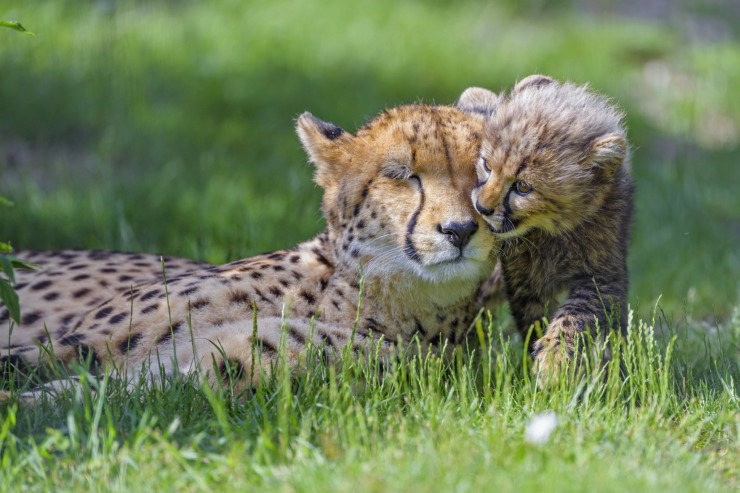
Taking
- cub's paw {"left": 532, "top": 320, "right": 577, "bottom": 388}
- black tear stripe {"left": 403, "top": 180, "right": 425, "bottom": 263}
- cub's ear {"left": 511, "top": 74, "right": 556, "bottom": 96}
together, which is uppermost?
cub's ear {"left": 511, "top": 74, "right": 556, "bottom": 96}

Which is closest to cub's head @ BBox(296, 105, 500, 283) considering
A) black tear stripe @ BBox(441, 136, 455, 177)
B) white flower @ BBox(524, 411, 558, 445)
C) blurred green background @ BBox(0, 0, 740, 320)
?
black tear stripe @ BBox(441, 136, 455, 177)

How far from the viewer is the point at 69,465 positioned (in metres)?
2.17

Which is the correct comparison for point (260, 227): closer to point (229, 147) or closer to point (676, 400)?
point (229, 147)

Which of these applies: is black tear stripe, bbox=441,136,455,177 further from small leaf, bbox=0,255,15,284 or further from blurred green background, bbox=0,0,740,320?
blurred green background, bbox=0,0,740,320

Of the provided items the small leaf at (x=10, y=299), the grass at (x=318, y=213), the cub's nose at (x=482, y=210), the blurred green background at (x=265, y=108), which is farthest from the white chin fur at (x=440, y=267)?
the blurred green background at (x=265, y=108)

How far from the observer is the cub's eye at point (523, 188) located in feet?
8.93

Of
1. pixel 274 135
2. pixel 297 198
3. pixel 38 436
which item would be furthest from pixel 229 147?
pixel 38 436

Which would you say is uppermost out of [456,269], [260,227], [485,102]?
[485,102]

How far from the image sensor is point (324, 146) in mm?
3176

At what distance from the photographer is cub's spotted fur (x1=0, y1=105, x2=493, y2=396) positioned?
2775mm

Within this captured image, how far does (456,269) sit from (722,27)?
8520 mm

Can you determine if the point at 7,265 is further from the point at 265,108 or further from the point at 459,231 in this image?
the point at 265,108

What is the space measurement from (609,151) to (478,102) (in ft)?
2.20

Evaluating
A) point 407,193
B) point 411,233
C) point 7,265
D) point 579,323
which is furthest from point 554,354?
point 7,265
